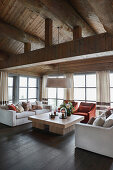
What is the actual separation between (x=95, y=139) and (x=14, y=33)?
13.8 ft

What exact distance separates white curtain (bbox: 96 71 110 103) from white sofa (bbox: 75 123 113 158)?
3.46 meters

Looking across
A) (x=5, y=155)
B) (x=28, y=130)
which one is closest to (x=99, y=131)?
(x=5, y=155)

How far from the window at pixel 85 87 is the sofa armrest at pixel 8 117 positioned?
150 inches

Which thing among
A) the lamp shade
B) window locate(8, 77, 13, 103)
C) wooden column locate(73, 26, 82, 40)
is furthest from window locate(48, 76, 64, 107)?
wooden column locate(73, 26, 82, 40)

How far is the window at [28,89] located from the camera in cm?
750

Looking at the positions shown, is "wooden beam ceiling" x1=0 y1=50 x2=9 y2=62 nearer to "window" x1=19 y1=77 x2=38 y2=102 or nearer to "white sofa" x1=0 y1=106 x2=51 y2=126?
"window" x1=19 y1=77 x2=38 y2=102

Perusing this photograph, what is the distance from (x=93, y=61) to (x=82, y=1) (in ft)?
10.9

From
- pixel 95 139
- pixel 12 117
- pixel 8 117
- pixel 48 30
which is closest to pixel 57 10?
pixel 48 30

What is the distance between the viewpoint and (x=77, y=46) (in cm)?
343

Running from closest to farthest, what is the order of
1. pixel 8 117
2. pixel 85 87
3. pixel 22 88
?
pixel 8 117
pixel 85 87
pixel 22 88

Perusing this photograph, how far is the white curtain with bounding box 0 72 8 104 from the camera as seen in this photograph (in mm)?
6280

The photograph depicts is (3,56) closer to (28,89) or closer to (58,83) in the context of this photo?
(58,83)

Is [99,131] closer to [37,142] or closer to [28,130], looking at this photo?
[37,142]

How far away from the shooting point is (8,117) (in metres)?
4.94
